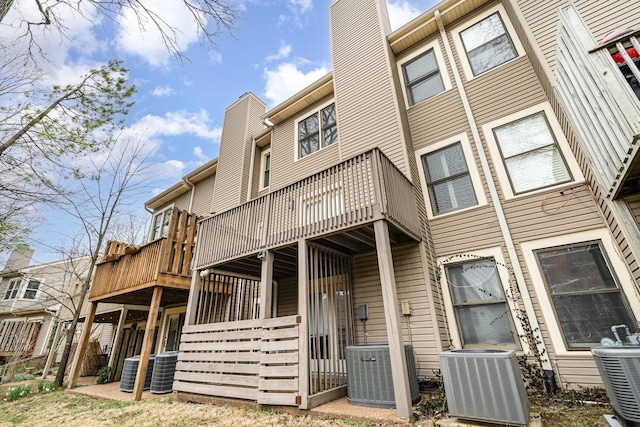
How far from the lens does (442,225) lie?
6102mm

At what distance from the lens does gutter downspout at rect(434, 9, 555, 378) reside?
4502mm

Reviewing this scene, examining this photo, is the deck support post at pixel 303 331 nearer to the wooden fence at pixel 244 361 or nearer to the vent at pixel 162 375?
the wooden fence at pixel 244 361

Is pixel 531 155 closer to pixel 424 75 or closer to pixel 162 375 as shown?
pixel 424 75

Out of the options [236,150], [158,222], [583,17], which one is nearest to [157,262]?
[236,150]

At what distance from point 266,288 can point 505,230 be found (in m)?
4.67

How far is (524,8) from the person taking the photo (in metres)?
5.79

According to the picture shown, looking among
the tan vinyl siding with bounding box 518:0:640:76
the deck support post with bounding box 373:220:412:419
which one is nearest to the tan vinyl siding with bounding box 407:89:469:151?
the tan vinyl siding with bounding box 518:0:640:76

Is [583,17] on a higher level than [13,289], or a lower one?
higher

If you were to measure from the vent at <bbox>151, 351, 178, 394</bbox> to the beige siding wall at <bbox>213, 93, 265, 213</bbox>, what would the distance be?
5.05 metres

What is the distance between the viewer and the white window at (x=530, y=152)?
17.2 ft

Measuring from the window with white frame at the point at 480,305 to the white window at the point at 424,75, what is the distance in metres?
4.59

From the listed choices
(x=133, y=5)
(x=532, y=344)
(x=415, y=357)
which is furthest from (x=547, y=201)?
(x=133, y=5)

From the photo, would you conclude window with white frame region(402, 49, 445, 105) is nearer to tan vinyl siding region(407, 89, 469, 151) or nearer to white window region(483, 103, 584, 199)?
tan vinyl siding region(407, 89, 469, 151)

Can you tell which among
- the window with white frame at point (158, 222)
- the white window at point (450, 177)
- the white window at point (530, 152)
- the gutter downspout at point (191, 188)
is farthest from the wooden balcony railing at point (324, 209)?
the window with white frame at point (158, 222)
